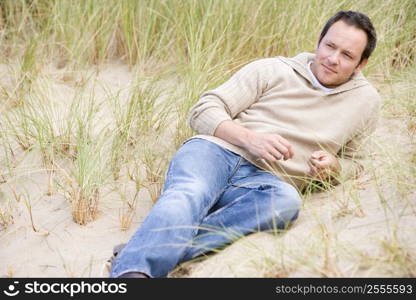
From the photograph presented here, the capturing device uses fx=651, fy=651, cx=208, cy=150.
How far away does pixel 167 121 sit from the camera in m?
4.06

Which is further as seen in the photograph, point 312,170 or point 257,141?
point 312,170

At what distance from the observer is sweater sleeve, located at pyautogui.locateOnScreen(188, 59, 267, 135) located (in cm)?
329

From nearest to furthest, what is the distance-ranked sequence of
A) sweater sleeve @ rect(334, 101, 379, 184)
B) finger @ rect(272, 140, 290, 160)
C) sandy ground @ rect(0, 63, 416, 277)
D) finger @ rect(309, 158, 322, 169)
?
1. sandy ground @ rect(0, 63, 416, 277)
2. finger @ rect(272, 140, 290, 160)
3. finger @ rect(309, 158, 322, 169)
4. sweater sleeve @ rect(334, 101, 379, 184)

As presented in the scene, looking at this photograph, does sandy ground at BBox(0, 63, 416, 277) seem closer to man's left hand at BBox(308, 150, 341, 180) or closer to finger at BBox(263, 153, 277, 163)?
man's left hand at BBox(308, 150, 341, 180)

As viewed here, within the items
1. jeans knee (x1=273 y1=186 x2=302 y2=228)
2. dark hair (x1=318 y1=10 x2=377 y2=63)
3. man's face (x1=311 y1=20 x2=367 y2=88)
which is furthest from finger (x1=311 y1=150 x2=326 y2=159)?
dark hair (x1=318 y1=10 x2=377 y2=63)

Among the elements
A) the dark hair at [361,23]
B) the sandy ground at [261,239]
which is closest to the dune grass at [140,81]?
the sandy ground at [261,239]

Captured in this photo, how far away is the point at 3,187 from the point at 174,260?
4.83 ft

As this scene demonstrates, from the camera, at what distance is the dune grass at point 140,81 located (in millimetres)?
3490

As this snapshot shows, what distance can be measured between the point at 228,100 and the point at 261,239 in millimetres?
779

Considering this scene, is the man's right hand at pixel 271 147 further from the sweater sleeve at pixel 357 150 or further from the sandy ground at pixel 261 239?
the sweater sleeve at pixel 357 150

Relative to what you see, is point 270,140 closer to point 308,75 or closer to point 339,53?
point 308,75

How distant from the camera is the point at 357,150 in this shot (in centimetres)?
342

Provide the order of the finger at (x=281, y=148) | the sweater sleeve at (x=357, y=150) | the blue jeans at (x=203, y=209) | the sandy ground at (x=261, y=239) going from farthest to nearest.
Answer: the sweater sleeve at (x=357, y=150)
the finger at (x=281, y=148)
the blue jeans at (x=203, y=209)
the sandy ground at (x=261, y=239)

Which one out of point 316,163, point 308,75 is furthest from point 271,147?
point 308,75
